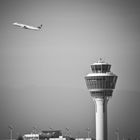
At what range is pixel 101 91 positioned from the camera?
18788cm

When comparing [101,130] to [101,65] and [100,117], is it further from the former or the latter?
[101,65]

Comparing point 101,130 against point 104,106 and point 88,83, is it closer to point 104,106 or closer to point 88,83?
point 104,106

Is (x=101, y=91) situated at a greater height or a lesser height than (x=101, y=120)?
greater

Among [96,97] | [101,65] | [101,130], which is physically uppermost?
[101,65]

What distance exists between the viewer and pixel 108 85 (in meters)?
188

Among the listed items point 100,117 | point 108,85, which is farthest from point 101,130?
point 108,85

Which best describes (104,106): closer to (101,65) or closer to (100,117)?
(100,117)

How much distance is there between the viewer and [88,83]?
192 m

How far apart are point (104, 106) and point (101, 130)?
420 inches

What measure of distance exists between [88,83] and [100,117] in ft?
55.7

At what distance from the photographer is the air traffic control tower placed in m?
185

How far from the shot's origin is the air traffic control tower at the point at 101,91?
184750 millimetres

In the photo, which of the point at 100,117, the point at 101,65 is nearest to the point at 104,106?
the point at 100,117

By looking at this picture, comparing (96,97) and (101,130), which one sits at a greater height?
(96,97)
